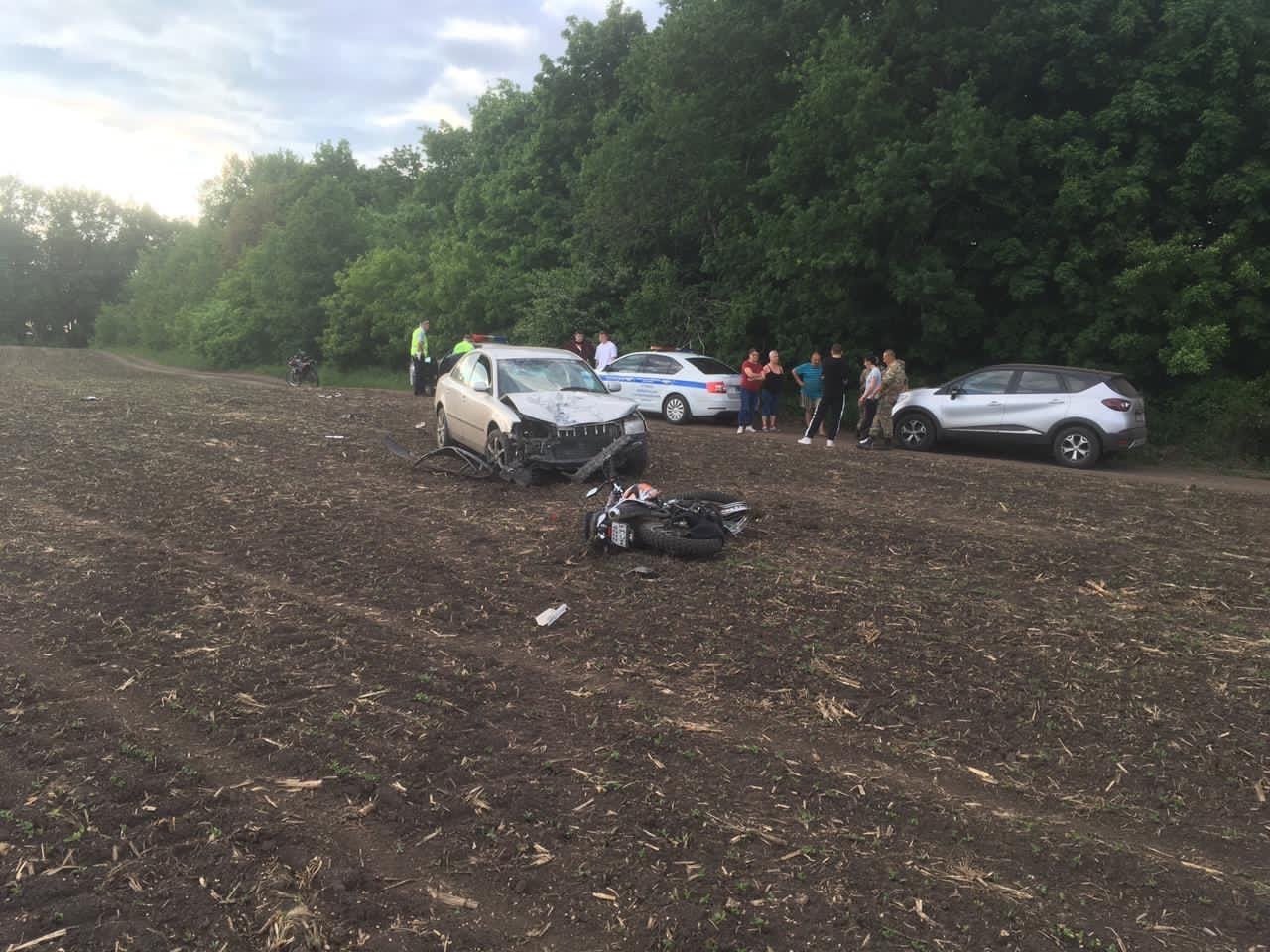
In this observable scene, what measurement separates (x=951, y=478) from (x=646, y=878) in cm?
934

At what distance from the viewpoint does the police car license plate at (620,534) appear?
23.7 ft

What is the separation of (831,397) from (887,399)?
3.37 feet

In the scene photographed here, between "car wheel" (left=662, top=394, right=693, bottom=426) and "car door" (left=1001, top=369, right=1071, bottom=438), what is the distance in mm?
6408

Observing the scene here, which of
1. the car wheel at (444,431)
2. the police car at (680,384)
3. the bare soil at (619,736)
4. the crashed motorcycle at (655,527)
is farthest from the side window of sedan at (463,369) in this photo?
the police car at (680,384)

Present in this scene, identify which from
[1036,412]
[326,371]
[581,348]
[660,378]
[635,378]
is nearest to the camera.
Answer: [1036,412]

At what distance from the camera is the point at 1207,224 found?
16.1 metres

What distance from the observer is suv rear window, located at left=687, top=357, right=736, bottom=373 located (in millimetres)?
18406

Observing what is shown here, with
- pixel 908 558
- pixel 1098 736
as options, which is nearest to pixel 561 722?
pixel 1098 736

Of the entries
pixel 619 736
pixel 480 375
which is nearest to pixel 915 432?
pixel 480 375

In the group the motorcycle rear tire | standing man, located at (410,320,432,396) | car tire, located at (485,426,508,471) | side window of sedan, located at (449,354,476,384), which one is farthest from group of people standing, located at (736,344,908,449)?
standing man, located at (410,320,432,396)

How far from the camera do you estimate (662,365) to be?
61.6 feet

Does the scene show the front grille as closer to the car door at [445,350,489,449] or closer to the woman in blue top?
the car door at [445,350,489,449]

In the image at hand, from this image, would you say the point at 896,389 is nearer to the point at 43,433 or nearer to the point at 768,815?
the point at 768,815

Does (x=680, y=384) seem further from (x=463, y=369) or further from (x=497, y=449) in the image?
(x=497, y=449)
